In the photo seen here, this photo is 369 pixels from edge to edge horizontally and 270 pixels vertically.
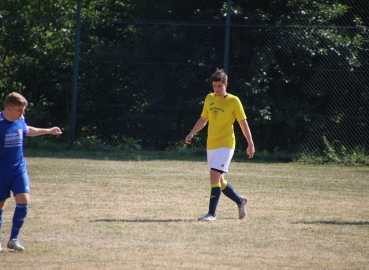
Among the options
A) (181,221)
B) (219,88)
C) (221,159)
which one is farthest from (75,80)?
(181,221)

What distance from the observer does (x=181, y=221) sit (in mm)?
7887

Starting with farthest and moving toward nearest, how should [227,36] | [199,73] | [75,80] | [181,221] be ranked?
[199,73] → [75,80] → [227,36] → [181,221]

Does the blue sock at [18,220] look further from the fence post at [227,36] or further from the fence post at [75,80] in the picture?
the fence post at [227,36]

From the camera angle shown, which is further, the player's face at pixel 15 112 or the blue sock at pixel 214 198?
the blue sock at pixel 214 198

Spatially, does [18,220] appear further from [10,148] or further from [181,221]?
[181,221]

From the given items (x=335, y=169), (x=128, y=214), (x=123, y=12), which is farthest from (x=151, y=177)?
(x=123, y=12)

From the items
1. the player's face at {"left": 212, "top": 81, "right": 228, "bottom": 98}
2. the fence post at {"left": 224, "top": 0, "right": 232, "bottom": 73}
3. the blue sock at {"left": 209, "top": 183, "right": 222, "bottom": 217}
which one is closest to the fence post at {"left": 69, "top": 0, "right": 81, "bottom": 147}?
the fence post at {"left": 224, "top": 0, "right": 232, "bottom": 73}

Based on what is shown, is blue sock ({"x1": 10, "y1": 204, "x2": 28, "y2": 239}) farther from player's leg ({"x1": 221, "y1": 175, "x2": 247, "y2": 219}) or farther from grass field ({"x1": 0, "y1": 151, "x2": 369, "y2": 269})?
player's leg ({"x1": 221, "y1": 175, "x2": 247, "y2": 219})

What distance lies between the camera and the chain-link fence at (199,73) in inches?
635

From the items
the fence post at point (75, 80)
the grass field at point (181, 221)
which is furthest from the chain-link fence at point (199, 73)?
the grass field at point (181, 221)

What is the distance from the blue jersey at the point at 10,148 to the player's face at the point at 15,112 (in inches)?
2.8

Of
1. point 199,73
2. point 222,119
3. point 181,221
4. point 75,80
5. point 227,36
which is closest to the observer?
point 181,221

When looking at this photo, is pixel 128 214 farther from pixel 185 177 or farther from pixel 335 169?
pixel 335 169

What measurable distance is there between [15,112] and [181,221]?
2584mm
